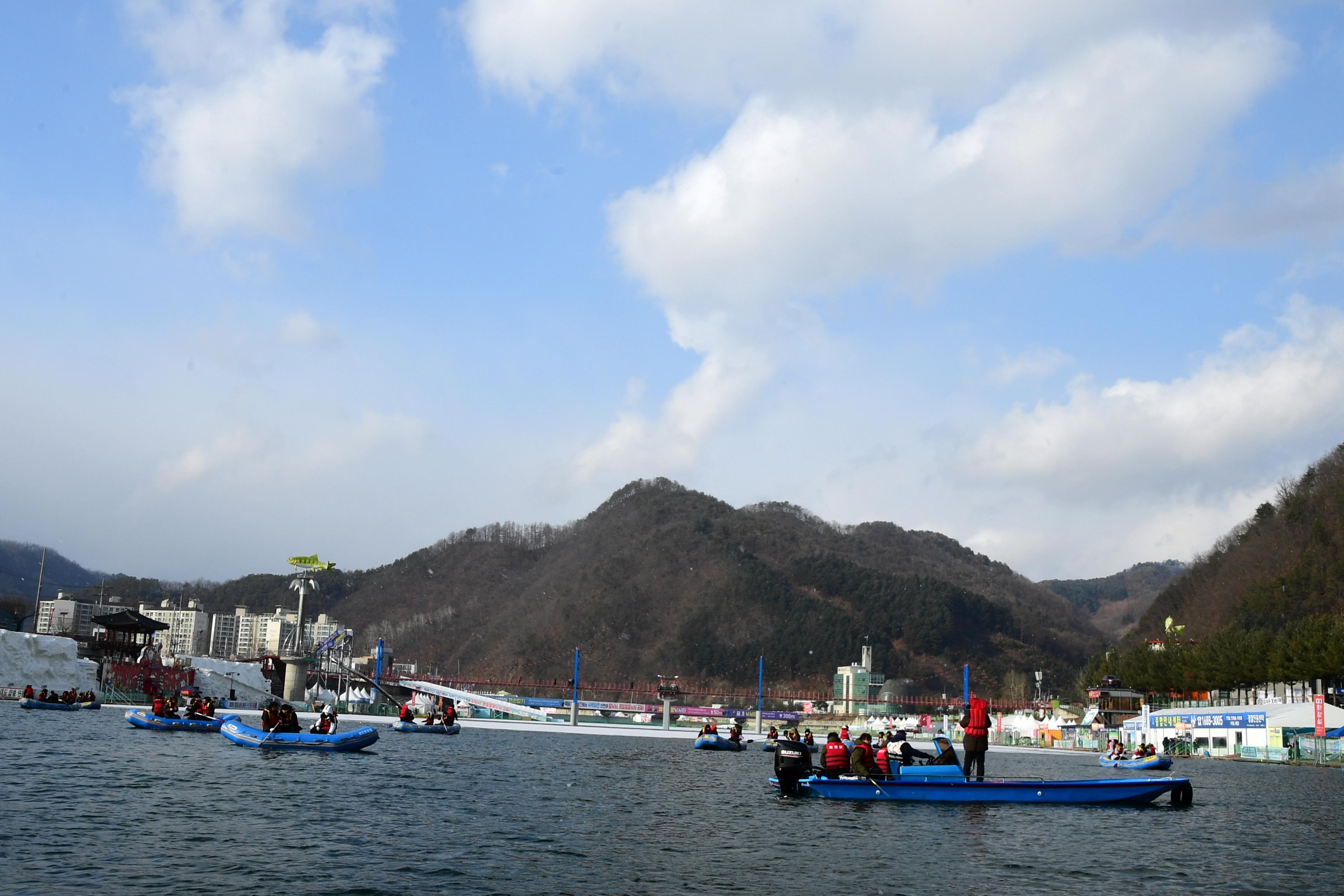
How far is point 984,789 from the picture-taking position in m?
33.1

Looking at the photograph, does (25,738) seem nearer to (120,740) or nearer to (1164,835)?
(120,740)

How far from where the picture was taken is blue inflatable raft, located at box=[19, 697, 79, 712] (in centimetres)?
8381

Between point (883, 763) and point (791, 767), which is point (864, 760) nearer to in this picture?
point (883, 763)

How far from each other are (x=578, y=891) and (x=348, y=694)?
132 meters

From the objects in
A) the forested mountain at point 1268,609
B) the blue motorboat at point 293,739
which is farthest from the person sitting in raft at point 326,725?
the forested mountain at point 1268,609

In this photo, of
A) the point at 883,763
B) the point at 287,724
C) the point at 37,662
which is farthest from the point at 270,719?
the point at 37,662

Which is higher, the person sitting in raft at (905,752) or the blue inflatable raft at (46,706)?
the person sitting in raft at (905,752)

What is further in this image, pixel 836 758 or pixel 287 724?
pixel 287 724

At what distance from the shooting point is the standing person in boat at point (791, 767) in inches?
1443

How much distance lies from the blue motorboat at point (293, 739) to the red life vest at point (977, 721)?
30.4 meters

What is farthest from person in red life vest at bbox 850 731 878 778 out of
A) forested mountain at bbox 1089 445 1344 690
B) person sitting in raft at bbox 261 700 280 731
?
forested mountain at bbox 1089 445 1344 690

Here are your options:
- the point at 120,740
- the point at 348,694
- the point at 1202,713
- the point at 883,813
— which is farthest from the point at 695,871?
the point at 348,694

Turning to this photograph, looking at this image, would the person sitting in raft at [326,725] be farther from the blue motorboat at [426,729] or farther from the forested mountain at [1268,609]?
the forested mountain at [1268,609]

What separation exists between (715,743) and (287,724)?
121 feet
